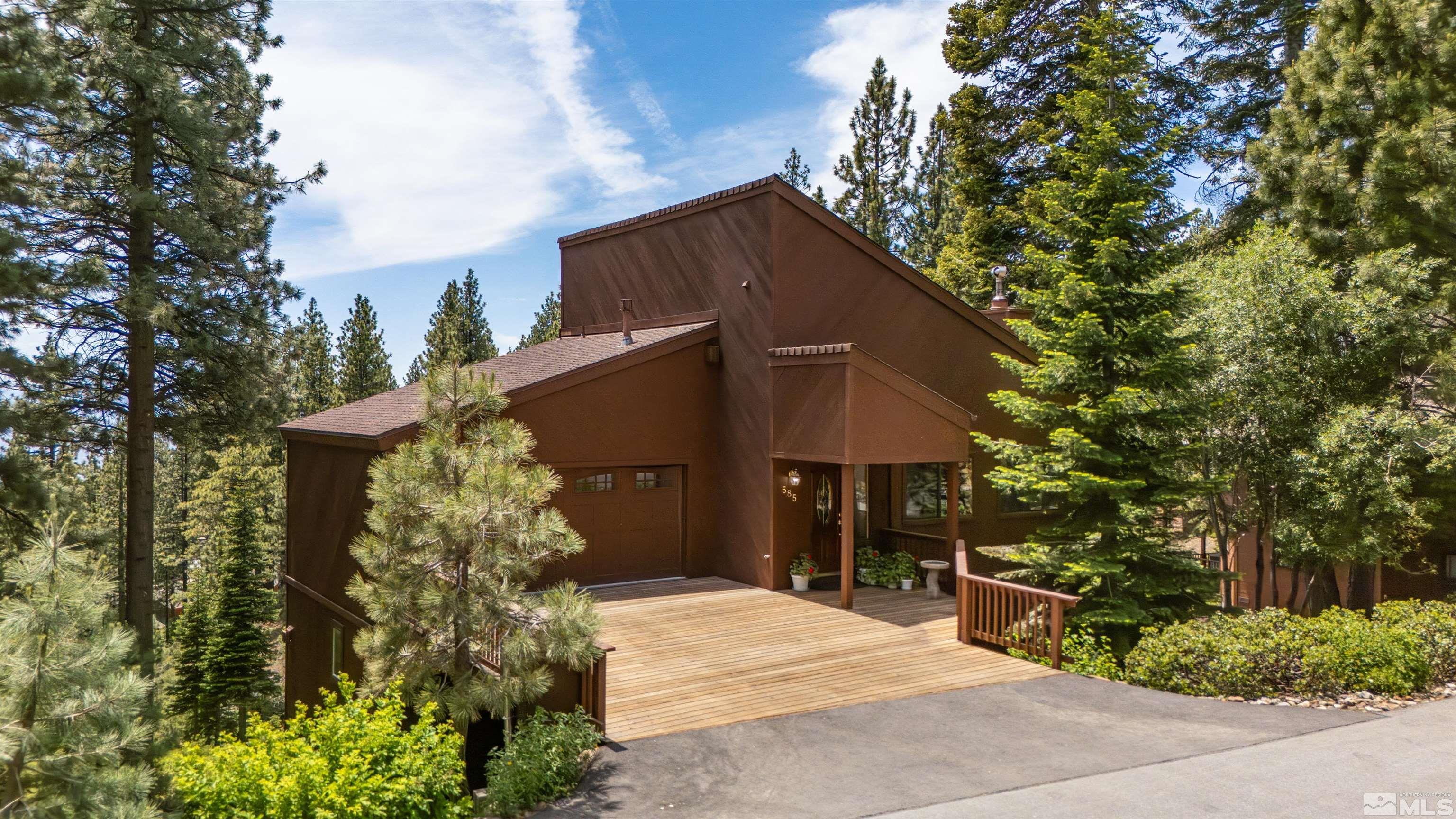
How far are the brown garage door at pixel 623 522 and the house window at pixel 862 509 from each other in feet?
9.58

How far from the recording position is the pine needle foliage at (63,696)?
4277 mm

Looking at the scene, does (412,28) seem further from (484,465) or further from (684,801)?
(684,801)

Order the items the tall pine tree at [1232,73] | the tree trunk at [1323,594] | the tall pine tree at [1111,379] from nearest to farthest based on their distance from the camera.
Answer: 1. the tall pine tree at [1111,379]
2. the tree trunk at [1323,594]
3. the tall pine tree at [1232,73]

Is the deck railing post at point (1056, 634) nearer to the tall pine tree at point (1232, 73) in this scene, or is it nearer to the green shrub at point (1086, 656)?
the green shrub at point (1086, 656)

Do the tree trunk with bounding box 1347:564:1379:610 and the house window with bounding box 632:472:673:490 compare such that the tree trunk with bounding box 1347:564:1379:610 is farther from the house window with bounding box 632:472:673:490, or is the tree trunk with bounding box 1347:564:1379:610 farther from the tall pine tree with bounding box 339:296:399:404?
the tall pine tree with bounding box 339:296:399:404

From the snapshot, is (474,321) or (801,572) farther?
(474,321)

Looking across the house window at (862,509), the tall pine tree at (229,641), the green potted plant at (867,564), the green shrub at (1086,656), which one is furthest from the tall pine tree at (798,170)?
the green shrub at (1086,656)

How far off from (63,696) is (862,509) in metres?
11.4

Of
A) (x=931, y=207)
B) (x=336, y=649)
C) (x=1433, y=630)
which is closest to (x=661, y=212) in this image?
(x=336, y=649)

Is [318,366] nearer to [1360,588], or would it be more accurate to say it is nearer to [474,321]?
[474,321]

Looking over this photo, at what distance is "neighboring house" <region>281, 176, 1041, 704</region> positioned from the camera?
12.2m

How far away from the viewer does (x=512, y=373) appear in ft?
47.1

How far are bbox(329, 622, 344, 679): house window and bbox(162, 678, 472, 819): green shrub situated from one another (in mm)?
6049

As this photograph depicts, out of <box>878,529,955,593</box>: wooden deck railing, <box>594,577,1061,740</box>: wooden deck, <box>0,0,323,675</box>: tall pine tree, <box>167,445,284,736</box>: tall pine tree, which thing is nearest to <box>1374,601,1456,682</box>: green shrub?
<box>594,577,1061,740</box>: wooden deck
